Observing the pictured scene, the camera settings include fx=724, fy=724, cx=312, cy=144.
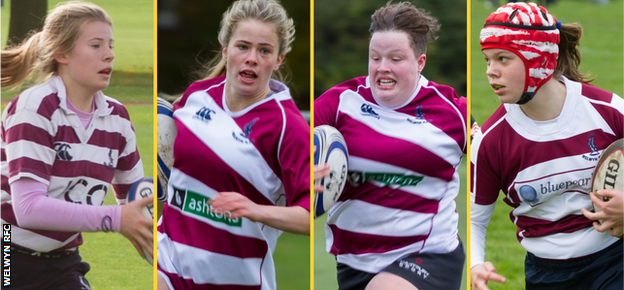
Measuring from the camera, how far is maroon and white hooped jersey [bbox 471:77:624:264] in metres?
3.33

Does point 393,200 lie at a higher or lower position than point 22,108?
lower

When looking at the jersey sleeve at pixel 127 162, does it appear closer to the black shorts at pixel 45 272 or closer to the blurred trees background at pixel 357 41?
the black shorts at pixel 45 272

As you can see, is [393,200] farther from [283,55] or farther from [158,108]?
[158,108]

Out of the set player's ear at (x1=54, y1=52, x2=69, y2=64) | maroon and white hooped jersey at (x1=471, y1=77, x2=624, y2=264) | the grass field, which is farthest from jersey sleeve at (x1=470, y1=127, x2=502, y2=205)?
player's ear at (x1=54, y1=52, x2=69, y2=64)

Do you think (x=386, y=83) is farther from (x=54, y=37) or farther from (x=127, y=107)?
(x=54, y=37)

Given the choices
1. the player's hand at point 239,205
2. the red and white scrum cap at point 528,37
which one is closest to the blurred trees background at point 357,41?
the red and white scrum cap at point 528,37

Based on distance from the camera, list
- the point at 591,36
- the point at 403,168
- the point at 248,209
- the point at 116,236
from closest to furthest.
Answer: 1. the point at 248,209
2. the point at 403,168
3. the point at 116,236
4. the point at 591,36

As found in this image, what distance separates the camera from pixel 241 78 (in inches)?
129

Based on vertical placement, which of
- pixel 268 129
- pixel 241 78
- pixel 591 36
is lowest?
pixel 268 129

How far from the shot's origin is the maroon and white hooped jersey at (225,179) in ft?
10.8

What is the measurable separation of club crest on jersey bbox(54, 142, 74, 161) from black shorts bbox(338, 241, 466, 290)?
1.42m

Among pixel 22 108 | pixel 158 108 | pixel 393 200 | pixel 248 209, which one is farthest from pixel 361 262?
pixel 22 108

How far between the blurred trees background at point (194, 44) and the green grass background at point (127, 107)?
401 millimetres

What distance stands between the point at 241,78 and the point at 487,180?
1285 mm
